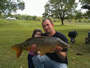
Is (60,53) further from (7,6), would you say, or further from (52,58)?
(7,6)

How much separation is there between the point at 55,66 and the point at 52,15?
58.8 meters

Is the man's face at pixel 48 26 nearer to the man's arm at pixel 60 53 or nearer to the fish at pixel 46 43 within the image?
the fish at pixel 46 43

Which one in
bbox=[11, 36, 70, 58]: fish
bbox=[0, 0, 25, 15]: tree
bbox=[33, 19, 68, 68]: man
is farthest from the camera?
Answer: bbox=[0, 0, 25, 15]: tree

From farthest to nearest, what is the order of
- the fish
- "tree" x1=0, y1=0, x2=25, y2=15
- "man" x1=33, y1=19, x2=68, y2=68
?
"tree" x1=0, y1=0, x2=25, y2=15 → "man" x1=33, y1=19, x2=68, y2=68 → the fish

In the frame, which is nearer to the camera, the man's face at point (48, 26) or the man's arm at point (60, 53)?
the man's arm at point (60, 53)

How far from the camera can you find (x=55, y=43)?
300 cm

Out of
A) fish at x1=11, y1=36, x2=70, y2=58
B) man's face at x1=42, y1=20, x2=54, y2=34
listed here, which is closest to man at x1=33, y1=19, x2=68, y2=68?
man's face at x1=42, y1=20, x2=54, y2=34

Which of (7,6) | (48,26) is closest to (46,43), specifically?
(48,26)

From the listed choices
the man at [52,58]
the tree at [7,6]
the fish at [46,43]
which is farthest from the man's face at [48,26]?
the tree at [7,6]

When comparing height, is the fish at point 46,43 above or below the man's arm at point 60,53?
above

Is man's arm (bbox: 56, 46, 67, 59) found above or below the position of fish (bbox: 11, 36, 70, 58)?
below

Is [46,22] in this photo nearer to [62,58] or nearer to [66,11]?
[62,58]

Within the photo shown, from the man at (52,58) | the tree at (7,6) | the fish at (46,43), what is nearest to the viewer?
the fish at (46,43)

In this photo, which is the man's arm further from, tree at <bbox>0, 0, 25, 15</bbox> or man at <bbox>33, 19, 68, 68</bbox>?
tree at <bbox>0, 0, 25, 15</bbox>
